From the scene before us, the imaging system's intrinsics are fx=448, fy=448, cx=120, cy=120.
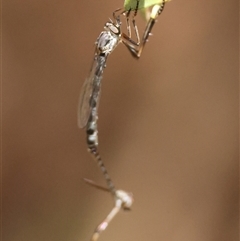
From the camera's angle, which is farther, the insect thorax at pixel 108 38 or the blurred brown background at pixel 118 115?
the blurred brown background at pixel 118 115

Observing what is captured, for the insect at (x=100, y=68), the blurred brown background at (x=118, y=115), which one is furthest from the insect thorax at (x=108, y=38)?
the blurred brown background at (x=118, y=115)

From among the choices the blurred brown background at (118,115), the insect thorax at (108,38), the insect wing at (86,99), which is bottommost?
the blurred brown background at (118,115)

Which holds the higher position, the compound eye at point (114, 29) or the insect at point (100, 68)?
the compound eye at point (114, 29)

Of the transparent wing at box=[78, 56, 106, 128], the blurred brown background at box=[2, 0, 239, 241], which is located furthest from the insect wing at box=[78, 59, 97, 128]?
the blurred brown background at box=[2, 0, 239, 241]

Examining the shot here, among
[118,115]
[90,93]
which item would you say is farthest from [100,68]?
[118,115]

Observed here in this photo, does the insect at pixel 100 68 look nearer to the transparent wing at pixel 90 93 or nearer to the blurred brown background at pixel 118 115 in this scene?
the transparent wing at pixel 90 93

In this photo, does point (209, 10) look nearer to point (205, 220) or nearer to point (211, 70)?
point (211, 70)

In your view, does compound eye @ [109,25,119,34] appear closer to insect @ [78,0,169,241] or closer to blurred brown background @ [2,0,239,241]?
insect @ [78,0,169,241]
